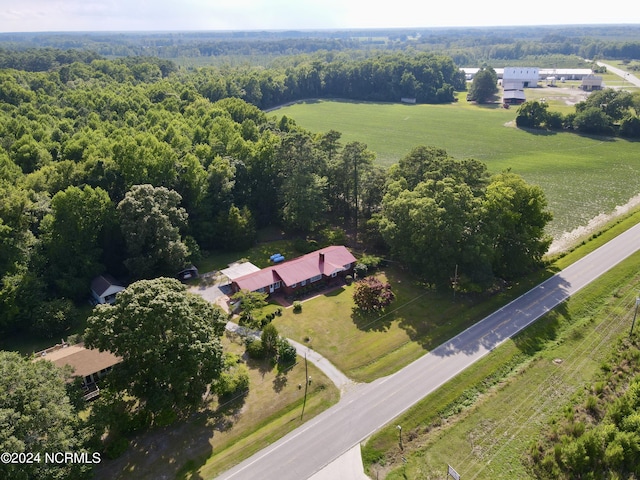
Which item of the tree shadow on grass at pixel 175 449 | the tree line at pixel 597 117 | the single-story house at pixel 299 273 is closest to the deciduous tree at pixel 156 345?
the tree shadow on grass at pixel 175 449

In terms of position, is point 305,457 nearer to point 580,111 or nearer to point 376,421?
point 376,421

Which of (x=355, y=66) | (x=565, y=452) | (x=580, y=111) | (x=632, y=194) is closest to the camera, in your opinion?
(x=565, y=452)

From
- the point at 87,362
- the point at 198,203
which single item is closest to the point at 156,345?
the point at 87,362

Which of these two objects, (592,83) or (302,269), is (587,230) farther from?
(592,83)

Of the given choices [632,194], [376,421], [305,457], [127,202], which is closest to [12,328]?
[127,202]

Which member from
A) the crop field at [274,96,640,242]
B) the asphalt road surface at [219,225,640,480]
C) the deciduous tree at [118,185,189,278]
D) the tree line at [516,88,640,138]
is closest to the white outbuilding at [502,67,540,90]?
the crop field at [274,96,640,242]

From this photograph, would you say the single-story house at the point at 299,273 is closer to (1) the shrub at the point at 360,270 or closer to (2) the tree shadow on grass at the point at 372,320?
(1) the shrub at the point at 360,270

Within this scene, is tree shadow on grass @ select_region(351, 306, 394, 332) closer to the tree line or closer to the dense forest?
the dense forest
